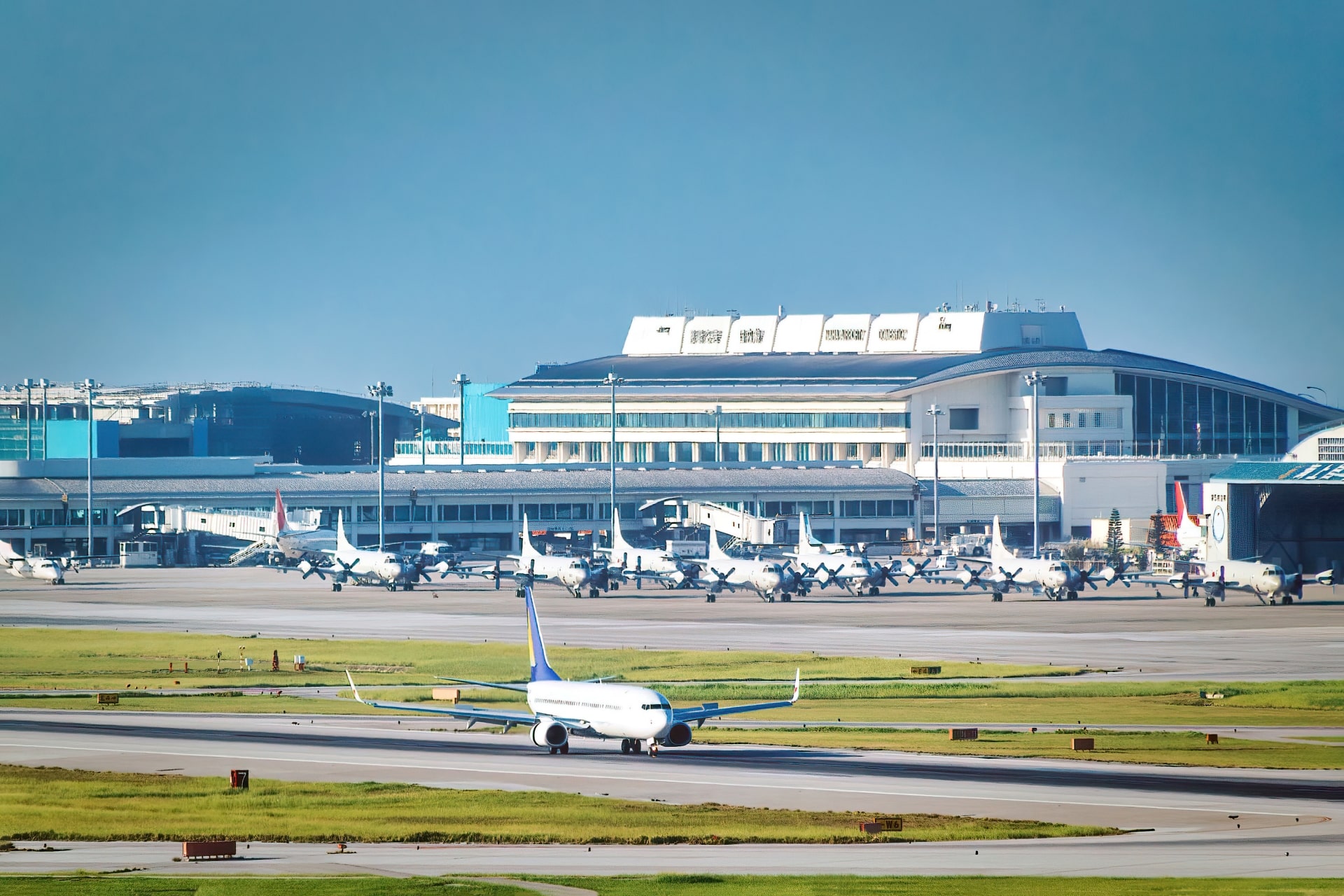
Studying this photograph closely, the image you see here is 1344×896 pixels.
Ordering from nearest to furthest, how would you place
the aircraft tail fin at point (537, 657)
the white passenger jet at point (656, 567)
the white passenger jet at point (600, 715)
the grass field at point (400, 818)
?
the grass field at point (400, 818)
the white passenger jet at point (600, 715)
the aircraft tail fin at point (537, 657)
the white passenger jet at point (656, 567)

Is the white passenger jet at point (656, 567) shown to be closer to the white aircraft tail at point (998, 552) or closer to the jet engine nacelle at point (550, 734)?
the white aircraft tail at point (998, 552)

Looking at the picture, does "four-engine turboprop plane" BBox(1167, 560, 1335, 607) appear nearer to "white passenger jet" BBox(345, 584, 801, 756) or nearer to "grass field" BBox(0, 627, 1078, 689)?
"grass field" BBox(0, 627, 1078, 689)

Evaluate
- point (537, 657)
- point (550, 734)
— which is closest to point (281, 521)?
point (537, 657)

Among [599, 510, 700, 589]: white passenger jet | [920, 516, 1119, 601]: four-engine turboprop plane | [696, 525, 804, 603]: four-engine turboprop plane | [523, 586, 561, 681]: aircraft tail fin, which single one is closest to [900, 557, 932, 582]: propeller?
[920, 516, 1119, 601]: four-engine turboprop plane

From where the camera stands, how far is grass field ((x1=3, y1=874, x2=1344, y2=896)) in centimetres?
3891

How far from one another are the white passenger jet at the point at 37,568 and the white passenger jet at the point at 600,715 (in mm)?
107879

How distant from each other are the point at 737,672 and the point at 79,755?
34.6m

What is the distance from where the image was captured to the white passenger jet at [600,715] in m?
60.4

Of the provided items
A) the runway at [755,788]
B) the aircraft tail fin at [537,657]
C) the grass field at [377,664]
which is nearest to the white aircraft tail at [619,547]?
the grass field at [377,664]

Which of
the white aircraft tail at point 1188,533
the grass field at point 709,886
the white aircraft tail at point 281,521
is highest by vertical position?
the white aircraft tail at point 281,521

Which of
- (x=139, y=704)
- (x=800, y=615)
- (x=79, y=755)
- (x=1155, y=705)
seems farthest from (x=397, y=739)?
(x=800, y=615)

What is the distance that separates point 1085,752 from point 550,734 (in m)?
18.1

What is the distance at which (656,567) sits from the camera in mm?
153125

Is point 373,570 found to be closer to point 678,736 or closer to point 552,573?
point 552,573
